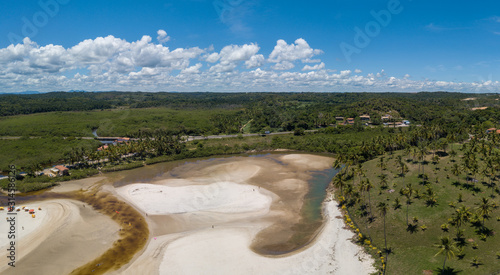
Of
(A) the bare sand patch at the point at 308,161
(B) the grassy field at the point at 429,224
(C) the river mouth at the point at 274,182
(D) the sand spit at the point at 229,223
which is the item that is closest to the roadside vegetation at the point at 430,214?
(B) the grassy field at the point at 429,224

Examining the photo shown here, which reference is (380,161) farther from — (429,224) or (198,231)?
(198,231)

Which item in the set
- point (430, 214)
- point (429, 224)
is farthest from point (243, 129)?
point (429, 224)

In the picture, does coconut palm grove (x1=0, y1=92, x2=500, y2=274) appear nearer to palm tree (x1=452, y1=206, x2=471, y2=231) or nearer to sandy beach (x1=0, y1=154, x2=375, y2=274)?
palm tree (x1=452, y1=206, x2=471, y2=231)

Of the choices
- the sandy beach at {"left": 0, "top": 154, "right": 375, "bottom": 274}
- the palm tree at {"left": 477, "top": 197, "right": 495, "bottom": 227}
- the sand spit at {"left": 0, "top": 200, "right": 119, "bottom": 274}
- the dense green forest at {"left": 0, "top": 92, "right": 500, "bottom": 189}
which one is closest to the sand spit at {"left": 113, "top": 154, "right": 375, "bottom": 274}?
the sandy beach at {"left": 0, "top": 154, "right": 375, "bottom": 274}

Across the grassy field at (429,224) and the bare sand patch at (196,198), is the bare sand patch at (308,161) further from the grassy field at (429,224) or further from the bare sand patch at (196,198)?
the bare sand patch at (196,198)

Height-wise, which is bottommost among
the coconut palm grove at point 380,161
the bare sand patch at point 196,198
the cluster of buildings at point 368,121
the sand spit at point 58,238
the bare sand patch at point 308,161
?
the sand spit at point 58,238

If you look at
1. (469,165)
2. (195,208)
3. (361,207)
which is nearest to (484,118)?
(469,165)

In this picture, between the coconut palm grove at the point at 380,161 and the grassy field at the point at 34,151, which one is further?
the grassy field at the point at 34,151
